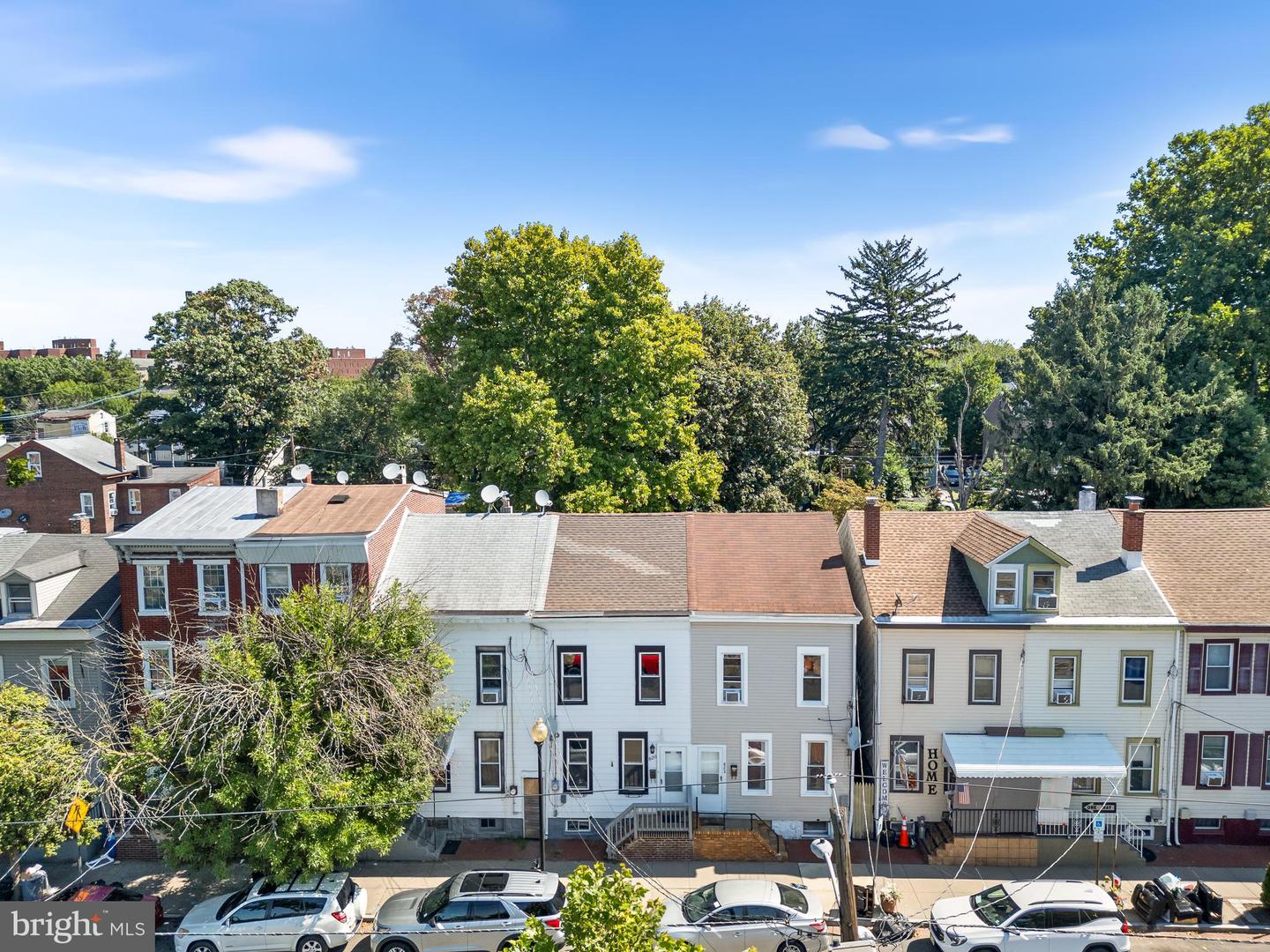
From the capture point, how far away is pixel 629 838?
80.4 ft

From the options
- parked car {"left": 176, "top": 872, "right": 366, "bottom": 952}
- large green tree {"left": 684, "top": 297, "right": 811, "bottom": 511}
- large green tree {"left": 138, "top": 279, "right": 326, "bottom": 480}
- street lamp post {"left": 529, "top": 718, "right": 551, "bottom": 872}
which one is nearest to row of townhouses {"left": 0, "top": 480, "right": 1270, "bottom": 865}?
street lamp post {"left": 529, "top": 718, "right": 551, "bottom": 872}

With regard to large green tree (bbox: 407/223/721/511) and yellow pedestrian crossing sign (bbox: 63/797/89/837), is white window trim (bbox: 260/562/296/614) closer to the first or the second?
yellow pedestrian crossing sign (bbox: 63/797/89/837)

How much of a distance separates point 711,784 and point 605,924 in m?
15.7

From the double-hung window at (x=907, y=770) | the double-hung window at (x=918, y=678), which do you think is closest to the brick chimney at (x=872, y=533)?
the double-hung window at (x=918, y=678)

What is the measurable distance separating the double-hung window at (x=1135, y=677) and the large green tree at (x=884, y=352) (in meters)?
36.8

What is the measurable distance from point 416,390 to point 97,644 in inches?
745

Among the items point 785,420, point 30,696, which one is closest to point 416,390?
point 785,420

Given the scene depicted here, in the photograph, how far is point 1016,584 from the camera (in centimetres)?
2500

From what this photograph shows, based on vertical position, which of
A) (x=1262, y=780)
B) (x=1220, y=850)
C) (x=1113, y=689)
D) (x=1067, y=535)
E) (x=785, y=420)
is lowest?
(x=1220, y=850)

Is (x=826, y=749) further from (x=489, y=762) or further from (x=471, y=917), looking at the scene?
(x=471, y=917)

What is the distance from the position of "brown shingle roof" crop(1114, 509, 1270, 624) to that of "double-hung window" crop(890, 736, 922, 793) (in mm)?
8192

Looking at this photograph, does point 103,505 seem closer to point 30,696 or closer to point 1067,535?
point 30,696

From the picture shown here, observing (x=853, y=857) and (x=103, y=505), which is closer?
(x=853, y=857)

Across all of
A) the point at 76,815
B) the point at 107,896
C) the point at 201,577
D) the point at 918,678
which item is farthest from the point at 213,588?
the point at 918,678
